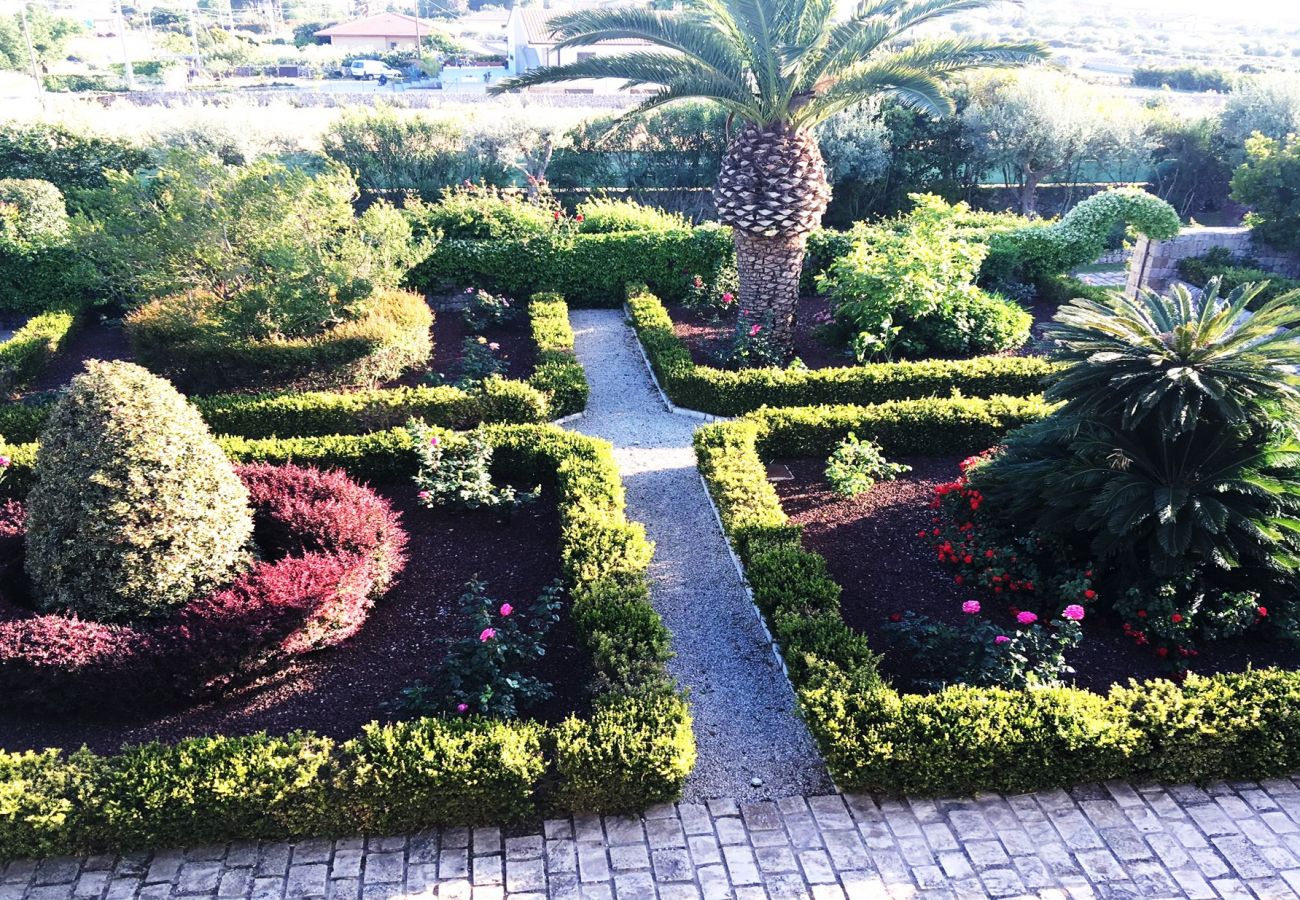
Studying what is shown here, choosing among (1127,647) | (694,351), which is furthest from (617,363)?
(1127,647)

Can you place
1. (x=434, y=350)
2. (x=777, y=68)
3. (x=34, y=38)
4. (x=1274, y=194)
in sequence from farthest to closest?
(x=34, y=38) < (x=1274, y=194) < (x=434, y=350) < (x=777, y=68)

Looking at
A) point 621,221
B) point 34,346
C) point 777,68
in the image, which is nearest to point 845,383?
point 777,68

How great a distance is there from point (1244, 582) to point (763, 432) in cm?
440

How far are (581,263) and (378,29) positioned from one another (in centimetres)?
7025

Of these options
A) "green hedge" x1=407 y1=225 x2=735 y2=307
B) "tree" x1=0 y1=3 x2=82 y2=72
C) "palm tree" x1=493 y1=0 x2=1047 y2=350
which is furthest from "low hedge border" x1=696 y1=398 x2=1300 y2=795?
"tree" x1=0 y1=3 x2=82 y2=72

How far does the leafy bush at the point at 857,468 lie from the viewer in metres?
8.50

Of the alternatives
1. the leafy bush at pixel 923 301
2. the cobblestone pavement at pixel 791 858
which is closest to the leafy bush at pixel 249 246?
the leafy bush at pixel 923 301

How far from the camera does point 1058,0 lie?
133250 mm

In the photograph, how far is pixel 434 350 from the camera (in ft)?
41.2

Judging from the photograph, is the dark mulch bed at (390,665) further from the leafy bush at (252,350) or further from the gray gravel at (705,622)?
the leafy bush at (252,350)

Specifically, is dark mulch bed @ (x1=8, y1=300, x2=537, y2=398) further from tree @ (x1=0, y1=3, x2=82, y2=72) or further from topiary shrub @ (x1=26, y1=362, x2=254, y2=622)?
tree @ (x1=0, y1=3, x2=82, y2=72)

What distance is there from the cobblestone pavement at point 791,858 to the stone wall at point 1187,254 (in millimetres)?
13132

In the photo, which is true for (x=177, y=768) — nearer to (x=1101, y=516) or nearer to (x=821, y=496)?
(x=821, y=496)

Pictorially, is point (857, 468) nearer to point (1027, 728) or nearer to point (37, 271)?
point (1027, 728)
